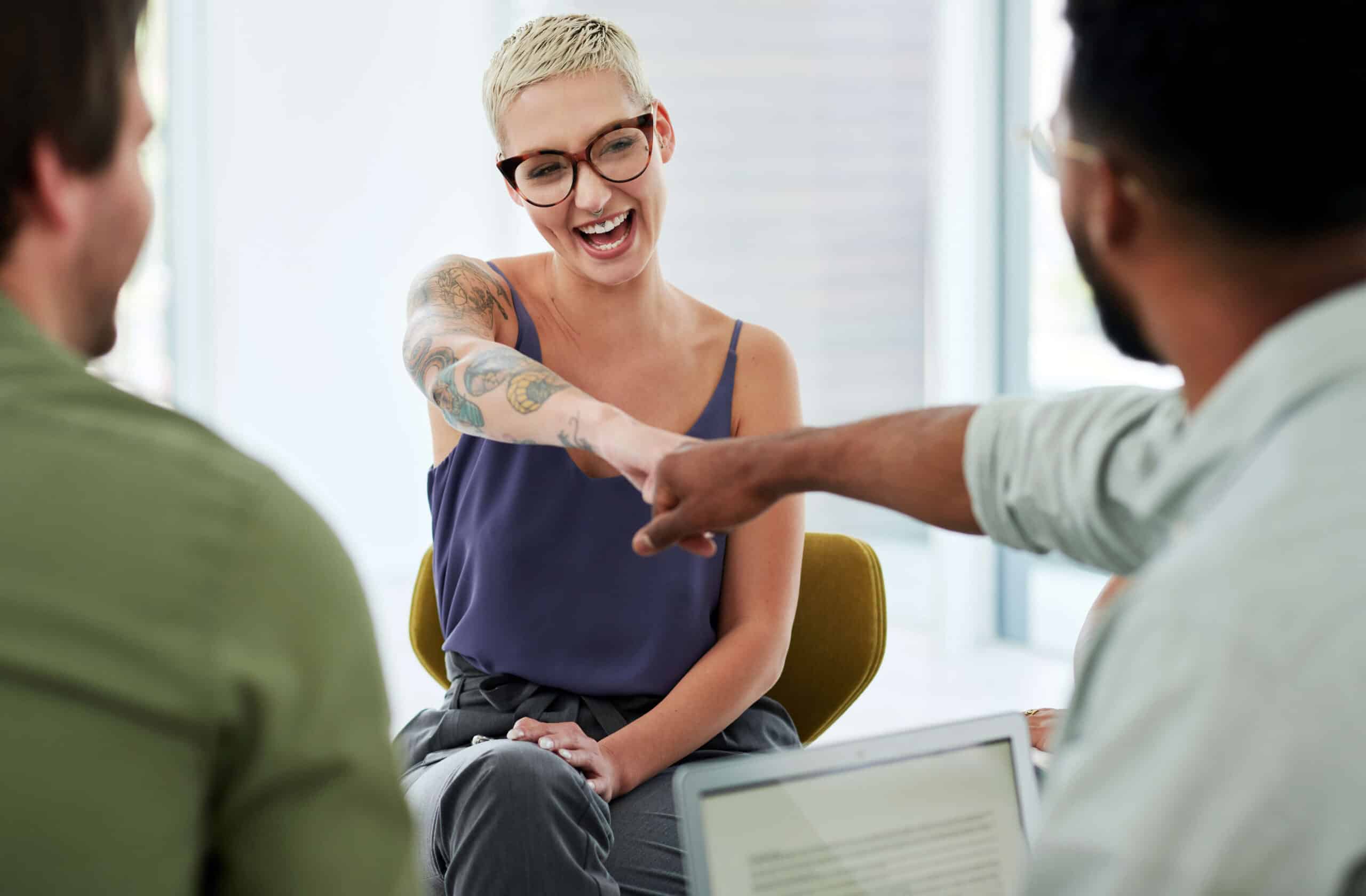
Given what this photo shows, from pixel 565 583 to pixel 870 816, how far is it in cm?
71

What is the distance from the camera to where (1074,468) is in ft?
3.04

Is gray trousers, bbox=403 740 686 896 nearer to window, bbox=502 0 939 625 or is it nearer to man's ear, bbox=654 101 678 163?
man's ear, bbox=654 101 678 163

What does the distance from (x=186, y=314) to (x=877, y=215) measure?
2719 millimetres

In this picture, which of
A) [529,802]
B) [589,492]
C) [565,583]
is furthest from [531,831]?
[589,492]

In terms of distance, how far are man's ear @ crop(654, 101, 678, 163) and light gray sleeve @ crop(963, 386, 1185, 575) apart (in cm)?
83

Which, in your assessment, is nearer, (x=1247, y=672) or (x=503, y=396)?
(x=1247, y=672)

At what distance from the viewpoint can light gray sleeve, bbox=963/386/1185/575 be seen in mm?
899

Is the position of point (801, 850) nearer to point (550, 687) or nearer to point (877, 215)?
point (550, 687)

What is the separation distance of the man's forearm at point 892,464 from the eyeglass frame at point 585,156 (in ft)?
2.00

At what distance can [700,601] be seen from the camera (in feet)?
5.30

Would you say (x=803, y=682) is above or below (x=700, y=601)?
below

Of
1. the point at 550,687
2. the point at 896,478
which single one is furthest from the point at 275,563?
the point at 550,687

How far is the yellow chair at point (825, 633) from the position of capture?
172 cm

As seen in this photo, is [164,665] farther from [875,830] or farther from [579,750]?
[579,750]
